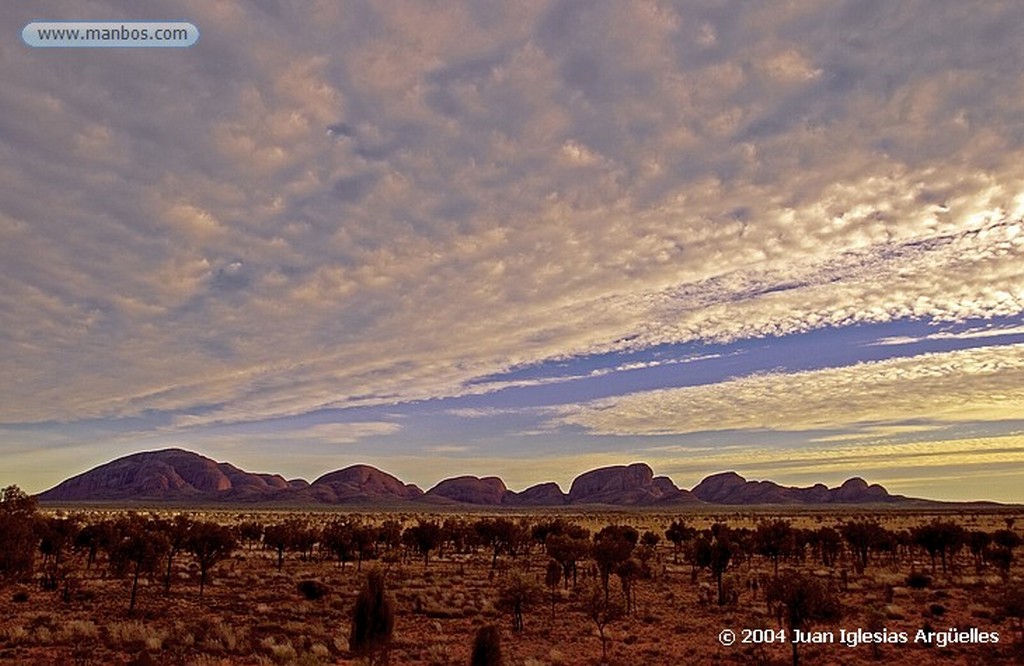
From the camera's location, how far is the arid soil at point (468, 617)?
82.4ft

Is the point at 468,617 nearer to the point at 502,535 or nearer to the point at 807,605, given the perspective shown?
the point at 807,605

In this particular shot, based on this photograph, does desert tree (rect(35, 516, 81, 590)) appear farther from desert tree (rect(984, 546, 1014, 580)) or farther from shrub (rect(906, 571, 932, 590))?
desert tree (rect(984, 546, 1014, 580))

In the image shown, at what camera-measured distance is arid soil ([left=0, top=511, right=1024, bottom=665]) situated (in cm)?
2512

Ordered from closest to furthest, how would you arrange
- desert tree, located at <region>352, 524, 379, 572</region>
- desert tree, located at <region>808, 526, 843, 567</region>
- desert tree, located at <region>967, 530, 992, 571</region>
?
desert tree, located at <region>967, 530, 992, 571</region> < desert tree, located at <region>808, 526, 843, 567</region> < desert tree, located at <region>352, 524, 379, 572</region>

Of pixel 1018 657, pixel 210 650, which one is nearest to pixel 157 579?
pixel 210 650

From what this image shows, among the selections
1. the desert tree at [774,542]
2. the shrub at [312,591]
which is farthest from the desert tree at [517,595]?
the desert tree at [774,542]

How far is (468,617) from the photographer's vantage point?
33.2m

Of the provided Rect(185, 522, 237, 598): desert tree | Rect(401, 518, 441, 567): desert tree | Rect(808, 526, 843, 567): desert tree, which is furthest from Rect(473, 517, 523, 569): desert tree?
Rect(808, 526, 843, 567): desert tree

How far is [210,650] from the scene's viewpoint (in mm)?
25234

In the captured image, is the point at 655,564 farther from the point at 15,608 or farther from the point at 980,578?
the point at 15,608

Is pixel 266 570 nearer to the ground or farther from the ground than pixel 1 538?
nearer to the ground

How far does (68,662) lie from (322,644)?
823 cm

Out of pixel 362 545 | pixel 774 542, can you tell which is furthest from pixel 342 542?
pixel 774 542

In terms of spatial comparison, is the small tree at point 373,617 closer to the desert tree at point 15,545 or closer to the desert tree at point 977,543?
the desert tree at point 15,545
